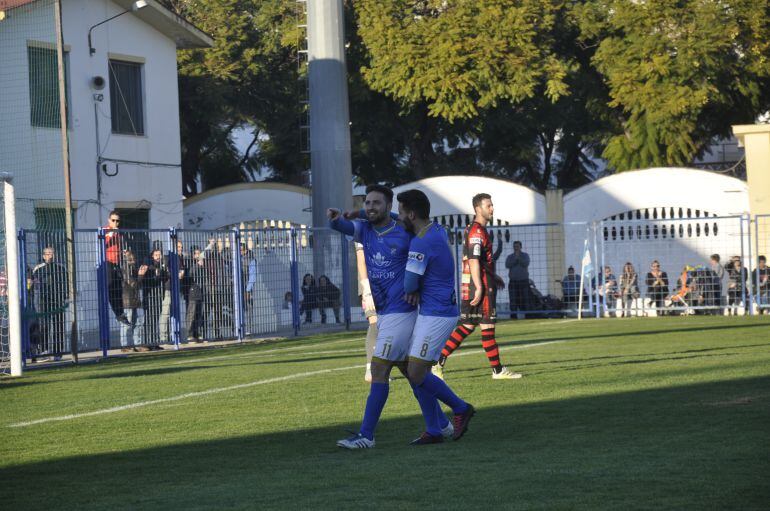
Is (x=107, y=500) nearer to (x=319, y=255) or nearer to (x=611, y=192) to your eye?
(x=319, y=255)

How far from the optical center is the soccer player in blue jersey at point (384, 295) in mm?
8984

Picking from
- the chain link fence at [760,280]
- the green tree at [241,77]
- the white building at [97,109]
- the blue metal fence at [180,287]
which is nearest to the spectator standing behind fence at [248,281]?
the blue metal fence at [180,287]

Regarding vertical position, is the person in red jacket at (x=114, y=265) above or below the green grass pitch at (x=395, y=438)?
above

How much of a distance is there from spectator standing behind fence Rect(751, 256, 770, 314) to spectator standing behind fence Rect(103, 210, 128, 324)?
14.1 metres

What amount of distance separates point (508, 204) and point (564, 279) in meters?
5.42

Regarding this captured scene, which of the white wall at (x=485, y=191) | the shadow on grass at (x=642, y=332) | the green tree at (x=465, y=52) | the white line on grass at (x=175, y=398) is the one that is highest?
the green tree at (x=465, y=52)

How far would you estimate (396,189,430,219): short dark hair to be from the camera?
29.9 feet

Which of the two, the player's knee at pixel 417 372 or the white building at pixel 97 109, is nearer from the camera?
the player's knee at pixel 417 372

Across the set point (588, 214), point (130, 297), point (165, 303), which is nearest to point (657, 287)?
point (588, 214)

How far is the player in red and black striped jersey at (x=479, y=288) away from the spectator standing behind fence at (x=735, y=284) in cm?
1473

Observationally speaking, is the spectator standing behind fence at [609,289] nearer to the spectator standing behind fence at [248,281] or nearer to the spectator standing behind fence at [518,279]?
the spectator standing behind fence at [518,279]

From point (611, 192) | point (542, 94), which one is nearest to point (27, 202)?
point (611, 192)

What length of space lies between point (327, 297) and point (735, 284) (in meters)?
9.24

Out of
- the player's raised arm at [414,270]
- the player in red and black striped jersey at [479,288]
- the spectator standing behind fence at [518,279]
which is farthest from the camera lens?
the spectator standing behind fence at [518,279]
